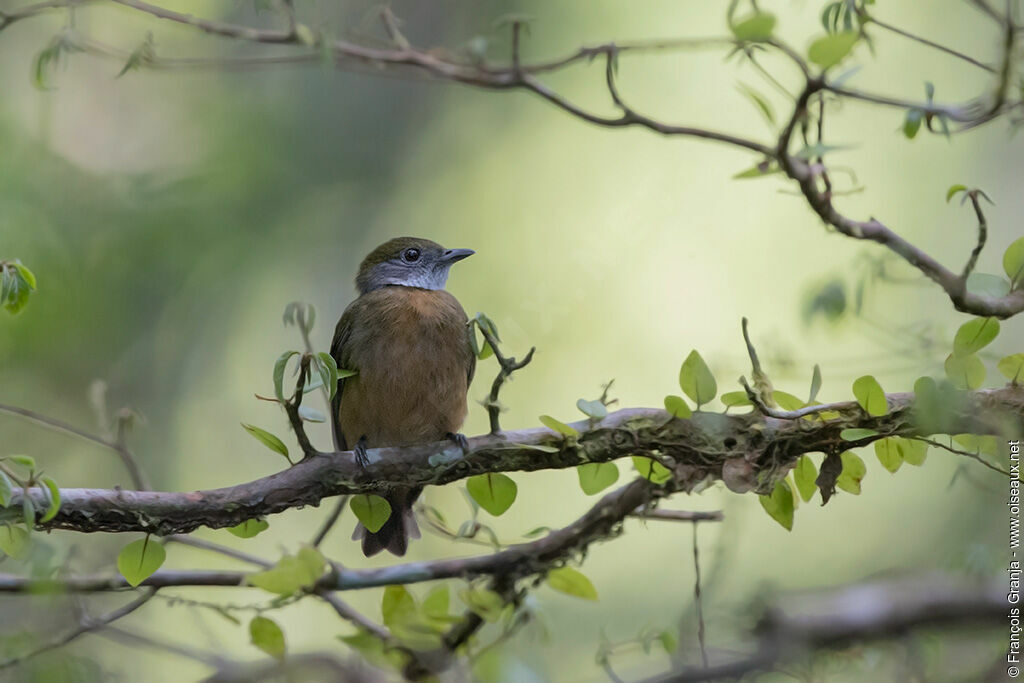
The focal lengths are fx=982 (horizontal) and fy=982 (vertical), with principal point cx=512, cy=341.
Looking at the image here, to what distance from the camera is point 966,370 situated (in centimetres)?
226

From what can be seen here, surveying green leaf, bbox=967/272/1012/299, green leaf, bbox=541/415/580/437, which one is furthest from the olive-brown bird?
green leaf, bbox=967/272/1012/299

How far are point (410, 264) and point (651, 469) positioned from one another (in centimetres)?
202

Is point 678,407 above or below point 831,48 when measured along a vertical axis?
below

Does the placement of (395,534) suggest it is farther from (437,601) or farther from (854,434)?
(854,434)

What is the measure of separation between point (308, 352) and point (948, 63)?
468 centimetres

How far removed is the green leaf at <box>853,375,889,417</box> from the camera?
216 cm

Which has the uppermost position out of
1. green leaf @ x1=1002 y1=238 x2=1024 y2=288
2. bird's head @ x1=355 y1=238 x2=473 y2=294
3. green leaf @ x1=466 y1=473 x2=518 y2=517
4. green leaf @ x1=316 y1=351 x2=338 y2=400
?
bird's head @ x1=355 y1=238 x2=473 y2=294

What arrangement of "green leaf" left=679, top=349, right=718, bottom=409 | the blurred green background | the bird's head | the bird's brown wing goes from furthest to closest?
1. the blurred green background
2. the bird's head
3. the bird's brown wing
4. "green leaf" left=679, top=349, right=718, bottom=409

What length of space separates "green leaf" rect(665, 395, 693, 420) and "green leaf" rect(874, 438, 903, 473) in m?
0.46

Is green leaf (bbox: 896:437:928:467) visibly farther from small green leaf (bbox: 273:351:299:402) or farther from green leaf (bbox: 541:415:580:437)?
small green leaf (bbox: 273:351:299:402)

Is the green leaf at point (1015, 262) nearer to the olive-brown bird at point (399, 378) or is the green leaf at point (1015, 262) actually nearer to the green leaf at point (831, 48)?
the green leaf at point (831, 48)

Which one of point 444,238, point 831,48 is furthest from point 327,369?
point 444,238

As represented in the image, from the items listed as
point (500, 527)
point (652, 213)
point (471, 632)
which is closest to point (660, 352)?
point (652, 213)

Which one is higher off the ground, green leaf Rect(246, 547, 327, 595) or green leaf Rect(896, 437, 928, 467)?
green leaf Rect(896, 437, 928, 467)
